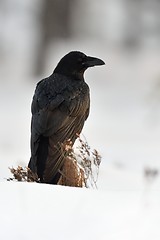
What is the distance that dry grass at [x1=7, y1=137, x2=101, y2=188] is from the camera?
25.4 feet

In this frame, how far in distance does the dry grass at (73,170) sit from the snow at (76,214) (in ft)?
4.69

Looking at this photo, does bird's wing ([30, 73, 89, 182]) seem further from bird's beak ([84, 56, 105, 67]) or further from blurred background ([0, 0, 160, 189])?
blurred background ([0, 0, 160, 189])

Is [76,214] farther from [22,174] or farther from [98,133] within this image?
[98,133]

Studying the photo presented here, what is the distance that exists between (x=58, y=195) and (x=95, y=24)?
36386 mm

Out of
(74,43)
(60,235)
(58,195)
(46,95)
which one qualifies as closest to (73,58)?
(46,95)

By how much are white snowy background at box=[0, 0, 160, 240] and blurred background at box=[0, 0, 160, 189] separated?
0.03 metres

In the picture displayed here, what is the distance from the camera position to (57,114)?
8922 millimetres

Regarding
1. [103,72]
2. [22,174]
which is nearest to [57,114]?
[22,174]

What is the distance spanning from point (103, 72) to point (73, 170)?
21.6 m

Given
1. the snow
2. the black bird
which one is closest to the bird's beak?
the black bird

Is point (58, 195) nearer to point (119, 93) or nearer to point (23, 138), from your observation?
point (23, 138)

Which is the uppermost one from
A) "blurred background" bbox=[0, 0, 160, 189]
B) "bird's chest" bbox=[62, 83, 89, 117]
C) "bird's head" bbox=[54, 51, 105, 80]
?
"bird's head" bbox=[54, 51, 105, 80]

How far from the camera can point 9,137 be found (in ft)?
56.7

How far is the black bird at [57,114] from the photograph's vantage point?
860cm
